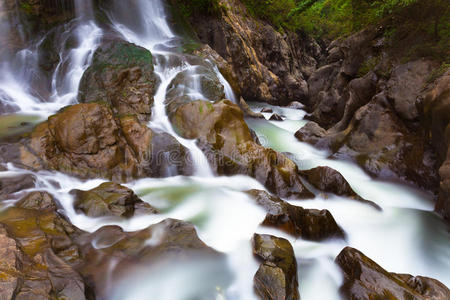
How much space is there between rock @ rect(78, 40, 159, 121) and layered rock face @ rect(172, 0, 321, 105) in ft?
9.92

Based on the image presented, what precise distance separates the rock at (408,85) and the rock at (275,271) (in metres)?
5.29

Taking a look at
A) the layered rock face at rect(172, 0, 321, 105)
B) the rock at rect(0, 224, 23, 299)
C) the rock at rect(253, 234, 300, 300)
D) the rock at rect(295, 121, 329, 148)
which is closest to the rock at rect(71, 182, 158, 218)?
the rock at rect(0, 224, 23, 299)

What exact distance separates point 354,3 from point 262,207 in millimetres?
8058

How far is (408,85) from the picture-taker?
6375mm

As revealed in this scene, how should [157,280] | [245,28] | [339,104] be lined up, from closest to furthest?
[157,280]
[339,104]
[245,28]

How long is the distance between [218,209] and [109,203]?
174 centimetres

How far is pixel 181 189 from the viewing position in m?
4.91

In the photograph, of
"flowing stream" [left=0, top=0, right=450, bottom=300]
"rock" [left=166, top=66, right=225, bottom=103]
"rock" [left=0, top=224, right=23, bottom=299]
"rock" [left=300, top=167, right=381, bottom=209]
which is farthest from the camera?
"rock" [left=166, top=66, right=225, bottom=103]

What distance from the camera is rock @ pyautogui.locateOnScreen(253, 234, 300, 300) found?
2544mm

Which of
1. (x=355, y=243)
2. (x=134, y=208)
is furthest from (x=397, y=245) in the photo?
(x=134, y=208)

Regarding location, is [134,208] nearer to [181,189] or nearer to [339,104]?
[181,189]

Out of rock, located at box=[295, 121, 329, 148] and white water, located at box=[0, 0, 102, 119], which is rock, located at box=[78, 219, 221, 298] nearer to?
white water, located at box=[0, 0, 102, 119]

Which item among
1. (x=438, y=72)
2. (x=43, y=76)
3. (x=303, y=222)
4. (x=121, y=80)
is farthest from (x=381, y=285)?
(x=43, y=76)

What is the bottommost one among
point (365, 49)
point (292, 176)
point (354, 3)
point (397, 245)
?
point (397, 245)
